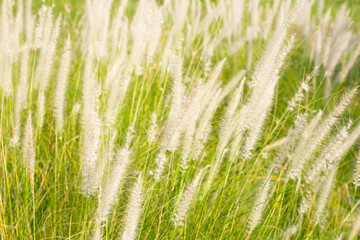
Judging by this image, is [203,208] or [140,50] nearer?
[203,208]

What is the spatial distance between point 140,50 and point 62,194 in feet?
2.14

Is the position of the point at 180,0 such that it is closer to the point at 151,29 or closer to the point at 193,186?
the point at 151,29

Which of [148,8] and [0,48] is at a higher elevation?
[148,8]

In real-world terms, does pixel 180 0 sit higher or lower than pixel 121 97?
higher

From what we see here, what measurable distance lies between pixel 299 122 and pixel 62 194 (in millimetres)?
943

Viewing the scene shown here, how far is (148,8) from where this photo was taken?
196cm

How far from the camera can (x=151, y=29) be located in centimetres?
179

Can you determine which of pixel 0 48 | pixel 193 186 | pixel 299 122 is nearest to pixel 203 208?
pixel 193 186

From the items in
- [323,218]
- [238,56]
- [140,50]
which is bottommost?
[323,218]

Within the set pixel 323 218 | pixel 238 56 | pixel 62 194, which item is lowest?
pixel 323 218

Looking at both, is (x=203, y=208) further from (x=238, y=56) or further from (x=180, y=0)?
(x=238, y=56)

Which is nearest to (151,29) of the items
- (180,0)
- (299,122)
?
(180,0)

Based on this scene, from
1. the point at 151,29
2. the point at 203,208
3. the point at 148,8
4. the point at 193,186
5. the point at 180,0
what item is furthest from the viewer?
the point at 180,0

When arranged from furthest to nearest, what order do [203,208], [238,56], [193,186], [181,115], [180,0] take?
[238,56], [180,0], [203,208], [181,115], [193,186]
